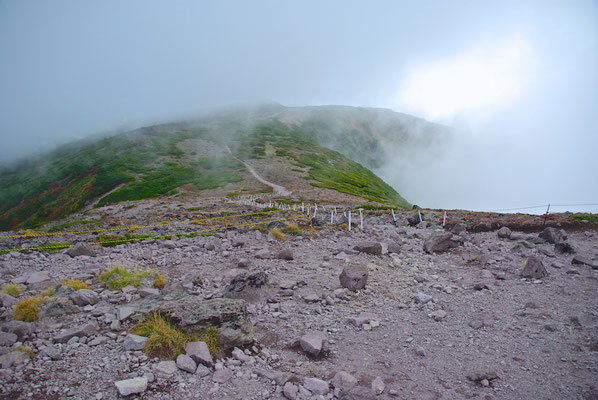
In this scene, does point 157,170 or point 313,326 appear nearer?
point 313,326

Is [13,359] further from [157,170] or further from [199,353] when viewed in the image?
[157,170]

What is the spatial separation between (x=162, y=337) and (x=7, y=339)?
334 cm

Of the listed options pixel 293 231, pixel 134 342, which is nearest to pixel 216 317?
pixel 134 342

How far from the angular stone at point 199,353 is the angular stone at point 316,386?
2075mm

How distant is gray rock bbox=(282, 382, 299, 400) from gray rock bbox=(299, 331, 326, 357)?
4.15 feet

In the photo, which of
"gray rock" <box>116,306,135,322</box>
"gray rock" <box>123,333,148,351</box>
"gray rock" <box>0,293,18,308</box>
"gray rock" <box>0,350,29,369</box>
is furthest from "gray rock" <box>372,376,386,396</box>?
"gray rock" <box>0,293,18,308</box>

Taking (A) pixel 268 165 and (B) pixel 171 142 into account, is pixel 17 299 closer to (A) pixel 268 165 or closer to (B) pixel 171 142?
(A) pixel 268 165

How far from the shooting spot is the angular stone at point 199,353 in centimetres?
655

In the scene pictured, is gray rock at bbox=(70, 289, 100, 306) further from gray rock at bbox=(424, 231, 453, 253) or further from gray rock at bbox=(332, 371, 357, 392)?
gray rock at bbox=(424, 231, 453, 253)

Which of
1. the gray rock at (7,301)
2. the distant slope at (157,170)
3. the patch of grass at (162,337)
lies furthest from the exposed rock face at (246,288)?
the distant slope at (157,170)

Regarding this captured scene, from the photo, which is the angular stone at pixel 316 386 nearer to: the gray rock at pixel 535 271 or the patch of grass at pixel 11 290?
the patch of grass at pixel 11 290

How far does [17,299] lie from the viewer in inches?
358

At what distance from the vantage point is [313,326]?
8625mm

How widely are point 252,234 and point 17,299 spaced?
35.4ft
